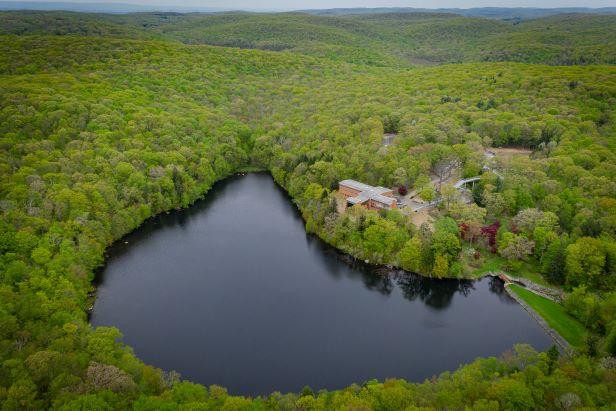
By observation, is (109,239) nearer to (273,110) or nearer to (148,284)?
(148,284)

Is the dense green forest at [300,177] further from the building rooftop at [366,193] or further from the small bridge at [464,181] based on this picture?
the building rooftop at [366,193]

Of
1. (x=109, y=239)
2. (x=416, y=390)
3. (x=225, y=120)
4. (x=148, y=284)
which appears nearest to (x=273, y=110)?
(x=225, y=120)

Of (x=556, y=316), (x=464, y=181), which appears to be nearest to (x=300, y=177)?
(x=464, y=181)

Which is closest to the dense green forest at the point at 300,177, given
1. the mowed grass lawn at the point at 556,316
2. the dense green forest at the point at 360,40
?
the mowed grass lawn at the point at 556,316

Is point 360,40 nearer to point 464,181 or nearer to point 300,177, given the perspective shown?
point 300,177

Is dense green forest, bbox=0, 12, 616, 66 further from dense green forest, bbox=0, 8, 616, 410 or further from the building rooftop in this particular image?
the building rooftop
